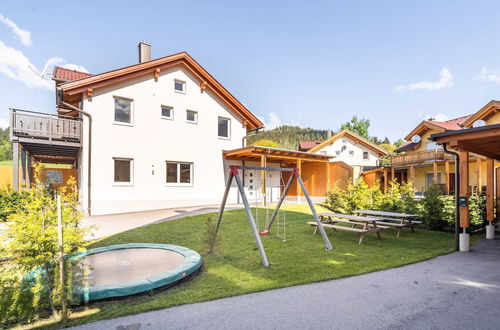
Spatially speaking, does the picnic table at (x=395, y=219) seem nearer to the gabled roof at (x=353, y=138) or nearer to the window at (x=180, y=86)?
the window at (x=180, y=86)

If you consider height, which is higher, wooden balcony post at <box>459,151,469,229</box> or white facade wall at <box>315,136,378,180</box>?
white facade wall at <box>315,136,378,180</box>

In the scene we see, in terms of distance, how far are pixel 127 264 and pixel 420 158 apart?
84.9 feet

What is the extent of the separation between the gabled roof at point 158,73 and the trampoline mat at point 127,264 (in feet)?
29.2

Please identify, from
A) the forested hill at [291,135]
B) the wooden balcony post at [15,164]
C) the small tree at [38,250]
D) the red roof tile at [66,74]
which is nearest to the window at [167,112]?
the red roof tile at [66,74]

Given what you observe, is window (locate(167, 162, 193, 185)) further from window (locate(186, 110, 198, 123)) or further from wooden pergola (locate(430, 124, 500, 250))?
wooden pergola (locate(430, 124, 500, 250))

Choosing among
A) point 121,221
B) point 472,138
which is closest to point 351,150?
point 472,138

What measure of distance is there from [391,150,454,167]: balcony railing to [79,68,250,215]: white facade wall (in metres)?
17.1

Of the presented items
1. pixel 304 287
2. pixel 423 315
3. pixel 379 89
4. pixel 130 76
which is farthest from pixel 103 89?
pixel 379 89

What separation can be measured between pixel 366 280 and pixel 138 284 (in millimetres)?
3726

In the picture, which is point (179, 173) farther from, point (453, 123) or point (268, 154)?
point (453, 123)

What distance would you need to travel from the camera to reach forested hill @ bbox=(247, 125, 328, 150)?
7494 centimetres

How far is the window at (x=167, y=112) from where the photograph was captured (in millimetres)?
14903

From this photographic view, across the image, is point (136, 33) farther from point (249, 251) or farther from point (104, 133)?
point (249, 251)

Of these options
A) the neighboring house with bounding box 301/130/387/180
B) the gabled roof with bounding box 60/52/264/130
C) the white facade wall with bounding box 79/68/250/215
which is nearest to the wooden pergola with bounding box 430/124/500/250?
the white facade wall with bounding box 79/68/250/215
